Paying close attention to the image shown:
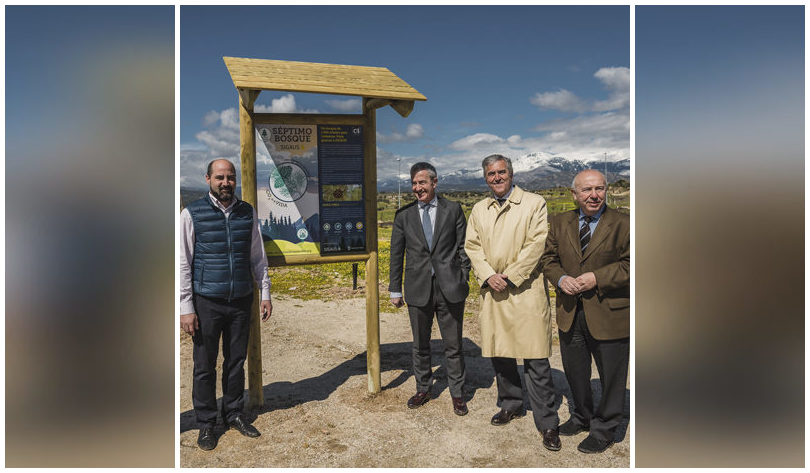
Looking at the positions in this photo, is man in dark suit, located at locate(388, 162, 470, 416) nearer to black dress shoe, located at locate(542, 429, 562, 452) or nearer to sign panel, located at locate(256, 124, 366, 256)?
sign panel, located at locate(256, 124, 366, 256)

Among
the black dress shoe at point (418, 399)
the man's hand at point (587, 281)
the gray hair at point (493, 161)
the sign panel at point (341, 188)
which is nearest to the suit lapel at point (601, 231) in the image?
the man's hand at point (587, 281)

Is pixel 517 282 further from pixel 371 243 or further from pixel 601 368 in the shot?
pixel 371 243

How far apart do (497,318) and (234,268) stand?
1.98 metres

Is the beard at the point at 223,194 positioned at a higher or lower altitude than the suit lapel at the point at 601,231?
higher

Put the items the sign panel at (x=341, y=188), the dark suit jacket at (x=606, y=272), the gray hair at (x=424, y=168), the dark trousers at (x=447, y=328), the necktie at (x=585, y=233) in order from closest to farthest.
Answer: the dark suit jacket at (x=606, y=272) → the necktie at (x=585, y=233) → the gray hair at (x=424, y=168) → the dark trousers at (x=447, y=328) → the sign panel at (x=341, y=188)

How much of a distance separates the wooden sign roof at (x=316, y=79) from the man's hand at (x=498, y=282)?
1681mm

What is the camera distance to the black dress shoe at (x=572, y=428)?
4.00 metres

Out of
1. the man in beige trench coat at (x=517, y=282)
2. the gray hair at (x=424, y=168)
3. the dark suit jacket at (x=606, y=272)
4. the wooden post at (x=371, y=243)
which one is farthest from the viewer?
the wooden post at (x=371, y=243)

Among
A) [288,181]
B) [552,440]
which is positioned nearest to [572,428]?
[552,440]

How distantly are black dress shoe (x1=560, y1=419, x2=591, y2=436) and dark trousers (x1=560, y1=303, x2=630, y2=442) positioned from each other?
5.9 inches

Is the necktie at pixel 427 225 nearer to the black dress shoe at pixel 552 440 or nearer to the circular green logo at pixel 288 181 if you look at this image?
the circular green logo at pixel 288 181

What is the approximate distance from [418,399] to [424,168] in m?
2.04

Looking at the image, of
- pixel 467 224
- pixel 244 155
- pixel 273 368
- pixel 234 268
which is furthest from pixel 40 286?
pixel 273 368

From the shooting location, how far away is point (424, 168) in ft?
14.4
